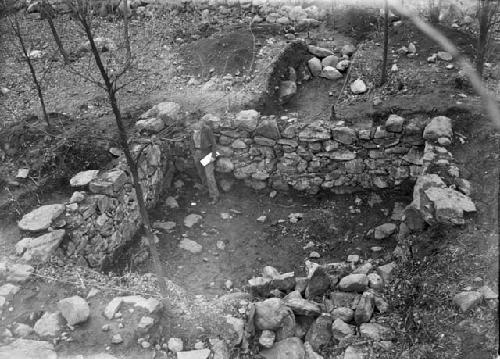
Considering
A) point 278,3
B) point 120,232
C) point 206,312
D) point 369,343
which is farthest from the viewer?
point 278,3

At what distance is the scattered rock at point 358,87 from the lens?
877cm

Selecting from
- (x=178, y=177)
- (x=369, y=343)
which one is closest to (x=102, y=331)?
(x=369, y=343)

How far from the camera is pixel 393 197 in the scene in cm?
804

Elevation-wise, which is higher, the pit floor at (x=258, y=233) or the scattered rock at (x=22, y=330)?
the scattered rock at (x=22, y=330)

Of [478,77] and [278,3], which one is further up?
[278,3]

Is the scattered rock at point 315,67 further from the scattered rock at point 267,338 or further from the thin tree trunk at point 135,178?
the scattered rock at point 267,338

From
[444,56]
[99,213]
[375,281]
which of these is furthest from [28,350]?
[444,56]

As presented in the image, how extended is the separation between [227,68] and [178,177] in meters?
2.34

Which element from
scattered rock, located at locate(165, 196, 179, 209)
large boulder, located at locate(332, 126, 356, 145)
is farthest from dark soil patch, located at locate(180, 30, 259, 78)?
scattered rock, located at locate(165, 196, 179, 209)

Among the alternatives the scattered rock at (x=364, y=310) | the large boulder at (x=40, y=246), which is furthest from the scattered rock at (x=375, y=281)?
the large boulder at (x=40, y=246)

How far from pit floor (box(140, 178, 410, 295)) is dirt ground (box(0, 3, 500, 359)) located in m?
0.02

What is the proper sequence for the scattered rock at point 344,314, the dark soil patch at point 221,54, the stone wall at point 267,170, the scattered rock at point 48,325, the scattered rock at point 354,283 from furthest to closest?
the dark soil patch at point 221,54 < the stone wall at point 267,170 < the scattered rock at point 354,283 < the scattered rock at point 344,314 < the scattered rock at point 48,325

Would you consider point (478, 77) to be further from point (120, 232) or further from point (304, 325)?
point (120, 232)

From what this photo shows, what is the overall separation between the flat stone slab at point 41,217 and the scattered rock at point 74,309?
55.6 inches
